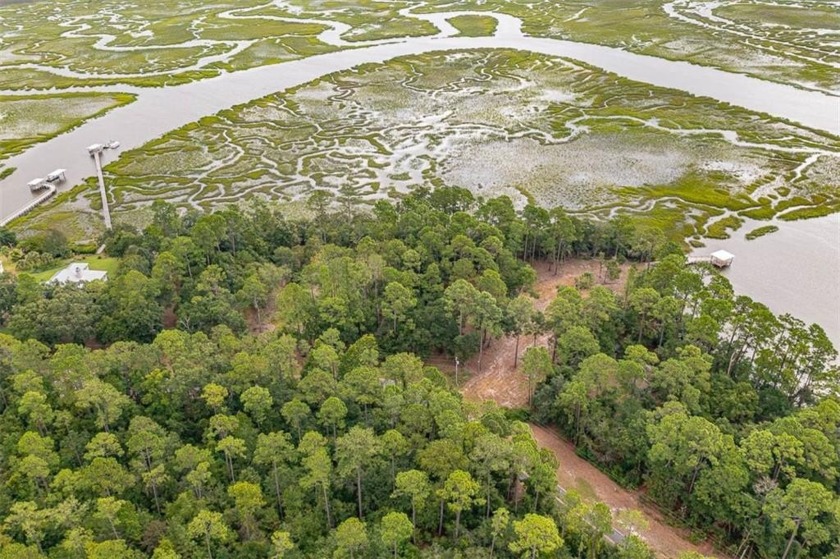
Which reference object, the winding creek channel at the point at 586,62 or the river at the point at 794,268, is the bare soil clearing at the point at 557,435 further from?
the winding creek channel at the point at 586,62

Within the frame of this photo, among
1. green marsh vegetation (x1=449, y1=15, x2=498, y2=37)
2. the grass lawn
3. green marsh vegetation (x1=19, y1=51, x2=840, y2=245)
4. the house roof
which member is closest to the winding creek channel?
green marsh vegetation (x1=449, y1=15, x2=498, y2=37)

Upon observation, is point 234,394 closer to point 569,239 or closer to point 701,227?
point 569,239

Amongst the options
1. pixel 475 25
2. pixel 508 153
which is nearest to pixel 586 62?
pixel 475 25

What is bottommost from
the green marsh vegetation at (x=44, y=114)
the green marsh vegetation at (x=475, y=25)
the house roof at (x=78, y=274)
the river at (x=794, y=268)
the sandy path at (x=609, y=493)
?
the sandy path at (x=609, y=493)

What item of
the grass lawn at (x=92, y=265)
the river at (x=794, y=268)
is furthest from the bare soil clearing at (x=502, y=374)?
the grass lawn at (x=92, y=265)

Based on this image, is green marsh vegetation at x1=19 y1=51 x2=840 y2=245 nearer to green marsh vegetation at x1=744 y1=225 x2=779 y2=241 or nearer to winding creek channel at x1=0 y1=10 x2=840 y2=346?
green marsh vegetation at x1=744 y1=225 x2=779 y2=241

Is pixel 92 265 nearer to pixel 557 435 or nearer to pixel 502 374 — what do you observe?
pixel 502 374
